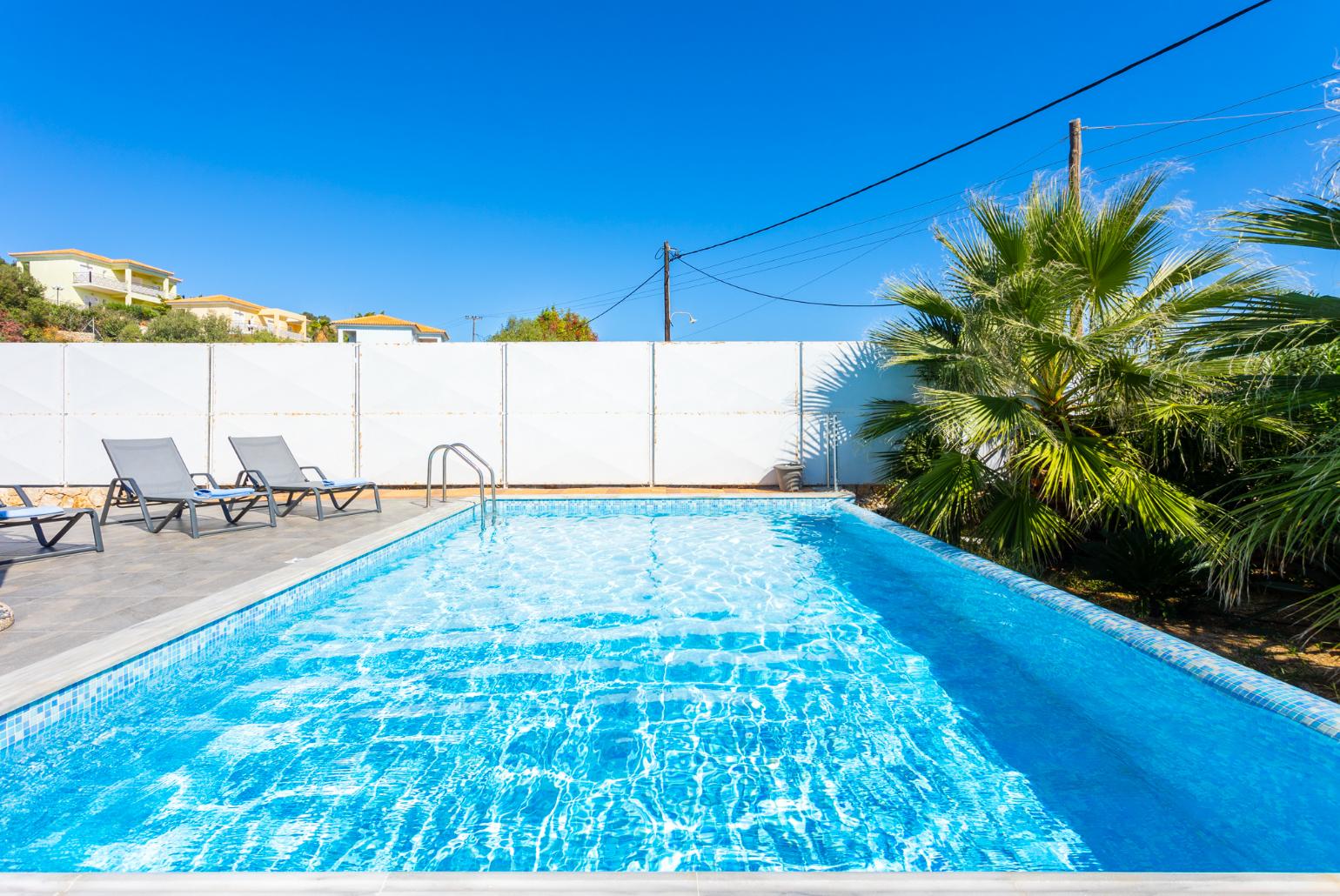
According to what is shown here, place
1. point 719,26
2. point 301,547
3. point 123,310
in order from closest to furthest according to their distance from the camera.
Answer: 1. point 301,547
2. point 719,26
3. point 123,310

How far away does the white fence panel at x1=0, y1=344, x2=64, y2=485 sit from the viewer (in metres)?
10.1

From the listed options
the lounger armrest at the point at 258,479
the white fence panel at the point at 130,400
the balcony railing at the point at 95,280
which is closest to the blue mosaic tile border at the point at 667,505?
the lounger armrest at the point at 258,479

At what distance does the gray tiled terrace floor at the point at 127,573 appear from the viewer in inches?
135

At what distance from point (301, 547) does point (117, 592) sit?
156 cm

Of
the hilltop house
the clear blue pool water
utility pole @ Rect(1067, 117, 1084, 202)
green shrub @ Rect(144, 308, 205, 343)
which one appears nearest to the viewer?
the clear blue pool water

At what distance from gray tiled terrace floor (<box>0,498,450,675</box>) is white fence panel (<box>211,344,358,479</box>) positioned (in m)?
3.28

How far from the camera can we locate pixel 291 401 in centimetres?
1047

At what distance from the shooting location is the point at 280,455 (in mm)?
8203

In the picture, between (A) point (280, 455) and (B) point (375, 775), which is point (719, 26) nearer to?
(A) point (280, 455)

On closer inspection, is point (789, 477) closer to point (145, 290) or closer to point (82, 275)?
point (82, 275)

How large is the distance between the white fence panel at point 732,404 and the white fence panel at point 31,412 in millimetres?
9041

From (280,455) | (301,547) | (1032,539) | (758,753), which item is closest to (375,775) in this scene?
(758,753)

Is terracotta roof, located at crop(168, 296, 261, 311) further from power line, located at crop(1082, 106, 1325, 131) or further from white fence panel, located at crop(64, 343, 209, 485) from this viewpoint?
power line, located at crop(1082, 106, 1325, 131)

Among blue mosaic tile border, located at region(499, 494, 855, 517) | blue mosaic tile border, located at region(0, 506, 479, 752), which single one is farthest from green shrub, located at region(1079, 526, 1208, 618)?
blue mosaic tile border, located at region(0, 506, 479, 752)
